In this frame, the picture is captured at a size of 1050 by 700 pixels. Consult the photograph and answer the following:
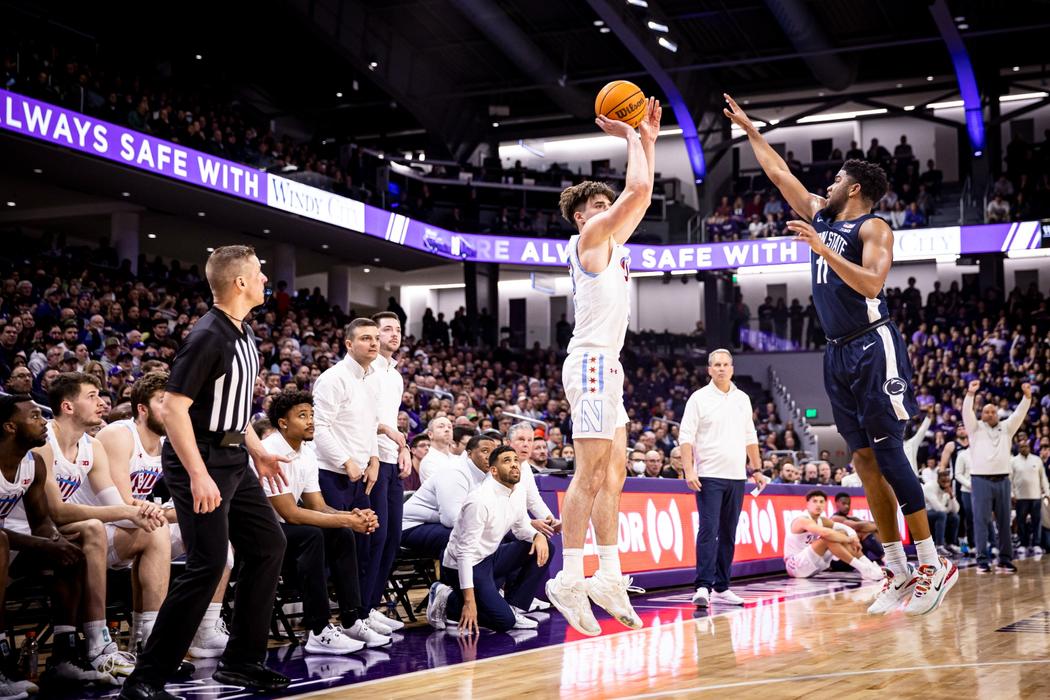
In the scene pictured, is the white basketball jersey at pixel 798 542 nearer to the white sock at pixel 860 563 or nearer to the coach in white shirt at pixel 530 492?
the white sock at pixel 860 563

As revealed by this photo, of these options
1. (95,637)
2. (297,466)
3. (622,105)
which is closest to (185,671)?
(95,637)

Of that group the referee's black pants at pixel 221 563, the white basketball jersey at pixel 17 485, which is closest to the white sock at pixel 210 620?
the referee's black pants at pixel 221 563

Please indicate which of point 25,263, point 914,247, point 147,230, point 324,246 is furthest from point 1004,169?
point 25,263

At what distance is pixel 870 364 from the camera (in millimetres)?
5309

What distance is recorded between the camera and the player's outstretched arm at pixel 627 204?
4.72 metres

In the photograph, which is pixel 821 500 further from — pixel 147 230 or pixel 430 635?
pixel 147 230

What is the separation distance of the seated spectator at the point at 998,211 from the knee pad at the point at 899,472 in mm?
22563

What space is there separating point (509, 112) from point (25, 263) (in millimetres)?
18829

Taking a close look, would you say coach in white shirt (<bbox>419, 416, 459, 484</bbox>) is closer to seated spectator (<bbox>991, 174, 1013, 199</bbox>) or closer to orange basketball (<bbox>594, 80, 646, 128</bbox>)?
orange basketball (<bbox>594, 80, 646, 128</bbox>)

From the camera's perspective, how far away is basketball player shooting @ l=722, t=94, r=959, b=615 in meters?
5.23

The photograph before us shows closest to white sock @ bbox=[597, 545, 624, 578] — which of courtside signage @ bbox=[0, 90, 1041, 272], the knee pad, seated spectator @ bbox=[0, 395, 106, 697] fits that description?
the knee pad

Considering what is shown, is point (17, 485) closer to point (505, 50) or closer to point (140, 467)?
point (140, 467)

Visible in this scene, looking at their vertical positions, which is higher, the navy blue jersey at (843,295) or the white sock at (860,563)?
the navy blue jersey at (843,295)

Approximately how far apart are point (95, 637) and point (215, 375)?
5.55 feet
